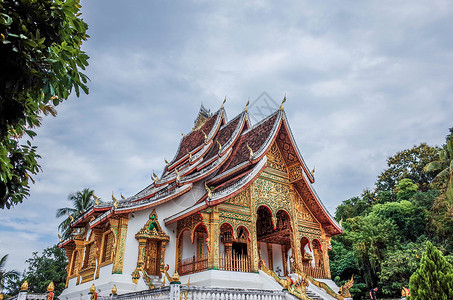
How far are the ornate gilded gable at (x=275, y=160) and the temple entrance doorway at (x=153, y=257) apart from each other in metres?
4.47

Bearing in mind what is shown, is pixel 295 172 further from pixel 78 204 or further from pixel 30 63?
pixel 78 204

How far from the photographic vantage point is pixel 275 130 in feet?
36.8

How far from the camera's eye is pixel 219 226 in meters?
9.18

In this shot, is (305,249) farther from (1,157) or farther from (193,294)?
(1,157)

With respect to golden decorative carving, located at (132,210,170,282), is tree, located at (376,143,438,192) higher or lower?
higher

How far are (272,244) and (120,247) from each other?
5.76m

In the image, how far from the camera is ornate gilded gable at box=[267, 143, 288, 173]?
37.4 feet

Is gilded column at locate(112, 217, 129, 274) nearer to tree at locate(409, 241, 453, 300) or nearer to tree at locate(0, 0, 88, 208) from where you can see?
tree at locate(0, 0, 88, 208)

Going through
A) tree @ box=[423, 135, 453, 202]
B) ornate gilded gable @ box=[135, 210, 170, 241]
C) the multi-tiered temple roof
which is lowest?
ornate gilded gable @ box=[135, 210, 170, 241]

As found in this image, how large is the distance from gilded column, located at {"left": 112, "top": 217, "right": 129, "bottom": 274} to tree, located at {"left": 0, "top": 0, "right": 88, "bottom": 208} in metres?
6.18

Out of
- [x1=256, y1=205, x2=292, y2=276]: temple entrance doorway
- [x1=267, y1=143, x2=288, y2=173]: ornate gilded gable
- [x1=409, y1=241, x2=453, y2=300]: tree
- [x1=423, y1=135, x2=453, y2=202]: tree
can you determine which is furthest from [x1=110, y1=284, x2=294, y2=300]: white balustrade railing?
[x1=423, y1=135, x2=453, y2=202]: tree

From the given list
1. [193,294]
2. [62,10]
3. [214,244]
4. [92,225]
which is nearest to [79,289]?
[92,225]

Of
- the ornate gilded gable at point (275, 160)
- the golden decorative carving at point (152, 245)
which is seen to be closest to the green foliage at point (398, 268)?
the ornate gilded gable at point (275, 160)

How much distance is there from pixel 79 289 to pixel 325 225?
8.59 meters
